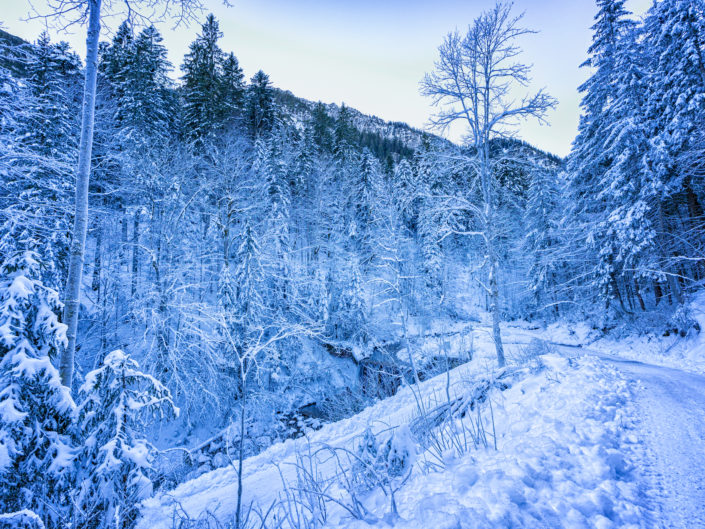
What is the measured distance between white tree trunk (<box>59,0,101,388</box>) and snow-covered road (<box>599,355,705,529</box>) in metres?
6.53

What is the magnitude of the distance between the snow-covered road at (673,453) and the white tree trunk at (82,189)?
653 centimetres

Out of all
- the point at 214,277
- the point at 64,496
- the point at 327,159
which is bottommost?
the point at 64,496

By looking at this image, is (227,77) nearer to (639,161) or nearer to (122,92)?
(122,92)

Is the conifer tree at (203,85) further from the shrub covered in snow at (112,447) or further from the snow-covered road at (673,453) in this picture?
the snow-covered road at (673,453)

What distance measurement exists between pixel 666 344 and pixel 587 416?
429 inches

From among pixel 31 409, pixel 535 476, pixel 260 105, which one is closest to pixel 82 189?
pixel 31 409

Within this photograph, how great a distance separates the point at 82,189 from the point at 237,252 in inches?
385

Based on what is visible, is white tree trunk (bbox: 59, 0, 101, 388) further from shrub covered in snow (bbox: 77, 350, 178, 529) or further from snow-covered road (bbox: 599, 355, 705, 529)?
snow-covered road (bbox: 599, 355, 705, 529)

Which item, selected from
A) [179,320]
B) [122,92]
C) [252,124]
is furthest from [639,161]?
[122,92]

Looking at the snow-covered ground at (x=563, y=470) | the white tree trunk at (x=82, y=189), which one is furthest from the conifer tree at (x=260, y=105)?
the snow-covered ground at (x=563, y=470)

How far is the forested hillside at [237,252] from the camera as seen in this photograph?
3074 mm

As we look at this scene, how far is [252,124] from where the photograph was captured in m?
27.5

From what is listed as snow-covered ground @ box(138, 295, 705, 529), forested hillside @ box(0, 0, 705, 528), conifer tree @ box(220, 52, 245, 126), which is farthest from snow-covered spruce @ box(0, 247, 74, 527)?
conifer tree @ box(220, 52, 245, 126)

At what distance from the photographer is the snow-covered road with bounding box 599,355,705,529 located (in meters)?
2.04
